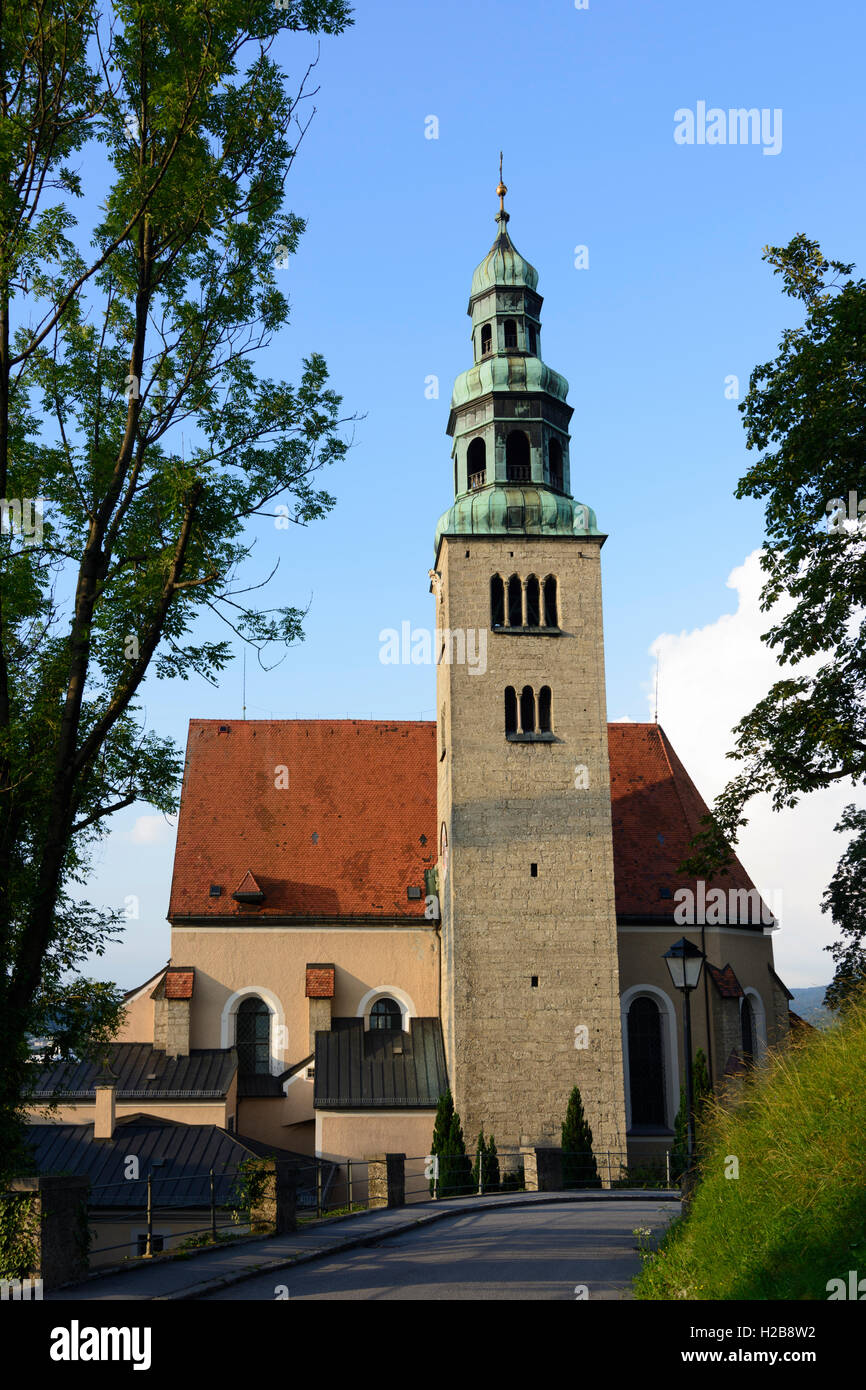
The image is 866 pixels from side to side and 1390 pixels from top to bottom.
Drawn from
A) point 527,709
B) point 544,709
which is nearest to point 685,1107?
point 544,709

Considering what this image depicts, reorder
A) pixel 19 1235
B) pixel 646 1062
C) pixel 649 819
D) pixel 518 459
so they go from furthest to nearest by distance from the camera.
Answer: pixel 649 819 → pixel 518 459 → pixel 646 1062 → pixel 19 1235

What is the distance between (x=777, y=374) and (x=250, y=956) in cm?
2146

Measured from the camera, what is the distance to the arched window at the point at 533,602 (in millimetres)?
31297

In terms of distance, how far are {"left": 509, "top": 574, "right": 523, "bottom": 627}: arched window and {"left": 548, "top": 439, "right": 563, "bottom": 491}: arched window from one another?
2.98m

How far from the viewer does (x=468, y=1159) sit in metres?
27.0

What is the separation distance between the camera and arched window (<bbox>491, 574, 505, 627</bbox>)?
103 feet

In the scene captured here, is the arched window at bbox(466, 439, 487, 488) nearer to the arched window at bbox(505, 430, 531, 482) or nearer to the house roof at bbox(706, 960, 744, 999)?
the arched window at bbox(505, 430, 531, 482)

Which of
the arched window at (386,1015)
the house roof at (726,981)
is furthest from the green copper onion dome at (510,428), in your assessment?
the arched window at (386,1015)

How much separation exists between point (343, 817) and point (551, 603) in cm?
893

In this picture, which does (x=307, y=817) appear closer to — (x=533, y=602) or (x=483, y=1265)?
(x=533, y=602)

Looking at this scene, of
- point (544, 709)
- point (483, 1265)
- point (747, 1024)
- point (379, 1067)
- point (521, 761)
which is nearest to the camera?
point (483, 1265)

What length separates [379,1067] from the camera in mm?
30578

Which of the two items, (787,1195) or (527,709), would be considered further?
(527,709)
